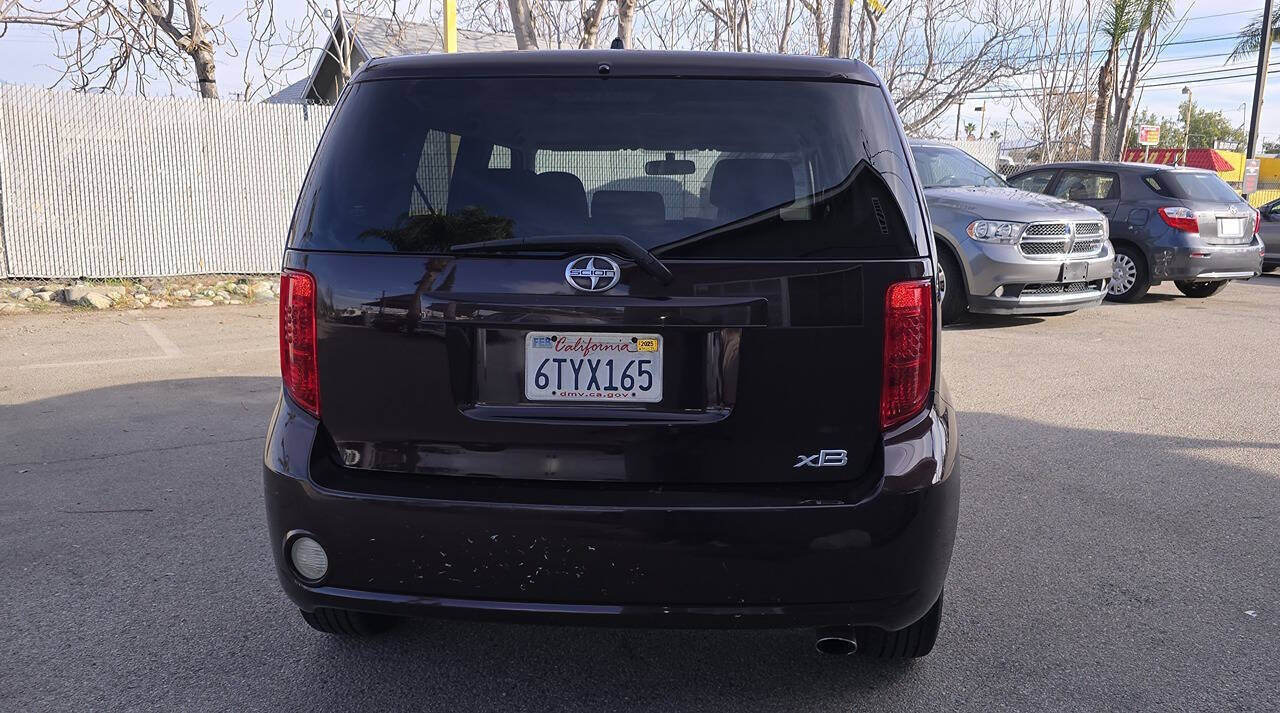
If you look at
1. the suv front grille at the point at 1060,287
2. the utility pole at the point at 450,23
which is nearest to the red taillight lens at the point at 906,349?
the suv front grille at the point at 1060,287

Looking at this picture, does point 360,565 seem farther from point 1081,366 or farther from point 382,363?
point 1081,366

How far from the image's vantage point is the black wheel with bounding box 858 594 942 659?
2871mm

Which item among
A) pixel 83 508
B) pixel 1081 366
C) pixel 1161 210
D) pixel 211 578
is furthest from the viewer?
pixel 1161 210

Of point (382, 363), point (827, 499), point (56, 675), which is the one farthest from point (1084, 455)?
point (56, 675)

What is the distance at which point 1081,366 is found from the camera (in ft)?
26.5

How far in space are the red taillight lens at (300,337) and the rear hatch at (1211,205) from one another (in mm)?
11922

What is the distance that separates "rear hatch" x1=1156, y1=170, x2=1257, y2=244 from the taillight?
0.05 m

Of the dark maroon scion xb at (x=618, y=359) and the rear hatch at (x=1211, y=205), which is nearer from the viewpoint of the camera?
the dark maroon scion xb at (x=618, y=359)

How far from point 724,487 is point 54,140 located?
11.4 meters

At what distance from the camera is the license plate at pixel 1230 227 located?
12047 mm

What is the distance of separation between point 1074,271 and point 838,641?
8169mm

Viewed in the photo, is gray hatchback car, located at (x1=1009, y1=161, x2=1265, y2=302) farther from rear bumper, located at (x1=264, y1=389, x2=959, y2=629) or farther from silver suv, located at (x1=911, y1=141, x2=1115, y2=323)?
rear bumper, located at (x1=264, y1=389, x2=959, y2=629)

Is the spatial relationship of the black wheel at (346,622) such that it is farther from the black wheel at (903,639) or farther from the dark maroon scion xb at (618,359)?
the black wheel at (903,639)

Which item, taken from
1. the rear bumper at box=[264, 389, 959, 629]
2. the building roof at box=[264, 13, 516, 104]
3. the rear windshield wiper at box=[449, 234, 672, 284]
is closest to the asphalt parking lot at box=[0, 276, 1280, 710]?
the rear bumper at box=[264, 389, 959, 629]
